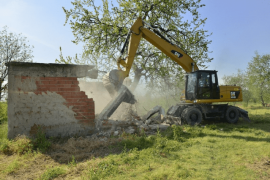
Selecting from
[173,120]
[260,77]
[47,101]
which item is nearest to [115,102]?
[47,101]

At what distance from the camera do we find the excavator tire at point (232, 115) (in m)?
9.80

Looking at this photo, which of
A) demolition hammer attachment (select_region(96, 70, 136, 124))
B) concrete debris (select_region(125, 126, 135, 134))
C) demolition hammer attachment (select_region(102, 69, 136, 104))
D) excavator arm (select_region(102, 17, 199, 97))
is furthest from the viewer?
excavator arm (select_region(102, 17, 199, 97))

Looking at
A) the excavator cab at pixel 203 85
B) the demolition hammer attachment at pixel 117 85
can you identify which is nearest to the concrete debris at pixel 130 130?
the demolition hammer attachment at pixel 117 85

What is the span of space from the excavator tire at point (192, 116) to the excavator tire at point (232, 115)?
183 cm

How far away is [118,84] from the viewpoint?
8.38 meters

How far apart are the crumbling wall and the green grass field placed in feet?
2.55

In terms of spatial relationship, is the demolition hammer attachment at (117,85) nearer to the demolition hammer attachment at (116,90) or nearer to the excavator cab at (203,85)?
the demolition hammer attachment at (116,90)

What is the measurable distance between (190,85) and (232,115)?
2.73 meters

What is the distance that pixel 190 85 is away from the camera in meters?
9.55

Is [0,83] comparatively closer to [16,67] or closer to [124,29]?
[124,29]

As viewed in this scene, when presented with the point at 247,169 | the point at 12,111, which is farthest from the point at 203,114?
the point at 12,111

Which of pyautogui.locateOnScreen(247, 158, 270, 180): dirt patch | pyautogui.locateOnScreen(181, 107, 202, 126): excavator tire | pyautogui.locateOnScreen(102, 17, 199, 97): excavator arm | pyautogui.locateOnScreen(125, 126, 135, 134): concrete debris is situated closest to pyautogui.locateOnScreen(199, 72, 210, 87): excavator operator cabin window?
pyautogui.locateOnScreen(102, 17, 199, 97): excavator arm

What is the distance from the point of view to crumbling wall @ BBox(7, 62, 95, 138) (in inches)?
234

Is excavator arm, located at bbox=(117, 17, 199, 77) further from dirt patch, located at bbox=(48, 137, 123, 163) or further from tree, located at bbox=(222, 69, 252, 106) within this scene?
tree, located at bbox=(222, 69, 252, 106)
